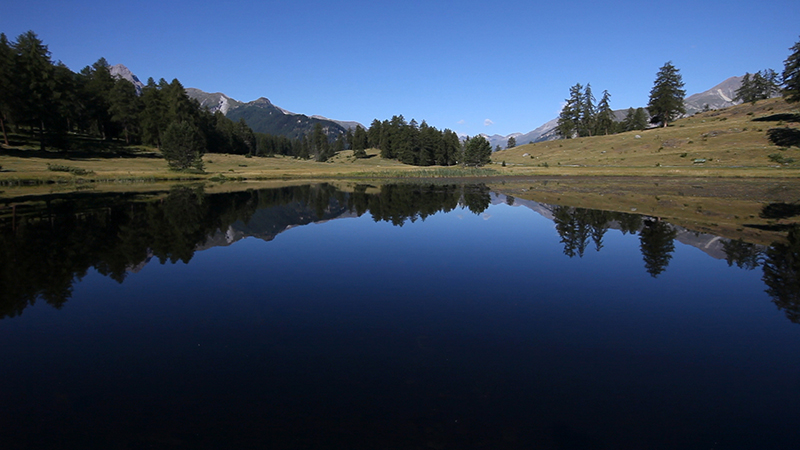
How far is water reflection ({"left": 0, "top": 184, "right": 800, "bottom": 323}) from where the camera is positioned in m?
13.0

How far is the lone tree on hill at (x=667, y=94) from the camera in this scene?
90.8 meters

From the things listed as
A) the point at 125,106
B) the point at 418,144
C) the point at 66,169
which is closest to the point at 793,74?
the point at 418,144

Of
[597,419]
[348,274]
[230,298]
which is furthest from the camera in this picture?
[348,274]

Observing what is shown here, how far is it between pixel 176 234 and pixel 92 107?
312ft

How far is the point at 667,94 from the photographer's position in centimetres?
9162

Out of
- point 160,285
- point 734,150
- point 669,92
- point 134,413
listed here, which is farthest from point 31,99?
point 669,92

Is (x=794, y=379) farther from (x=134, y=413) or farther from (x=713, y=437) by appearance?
(x=134, y=413)

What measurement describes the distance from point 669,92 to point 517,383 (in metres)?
111

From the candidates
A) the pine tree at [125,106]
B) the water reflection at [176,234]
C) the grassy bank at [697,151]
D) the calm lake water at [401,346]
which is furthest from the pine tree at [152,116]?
the calm lake water at [401,346]

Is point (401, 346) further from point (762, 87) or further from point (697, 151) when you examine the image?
point (762, 87)

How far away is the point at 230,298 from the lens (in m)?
11.5

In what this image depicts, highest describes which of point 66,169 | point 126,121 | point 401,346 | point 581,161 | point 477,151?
point 126,121

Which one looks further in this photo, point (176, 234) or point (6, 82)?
point (6, 82)

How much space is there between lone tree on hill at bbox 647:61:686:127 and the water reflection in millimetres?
78304
